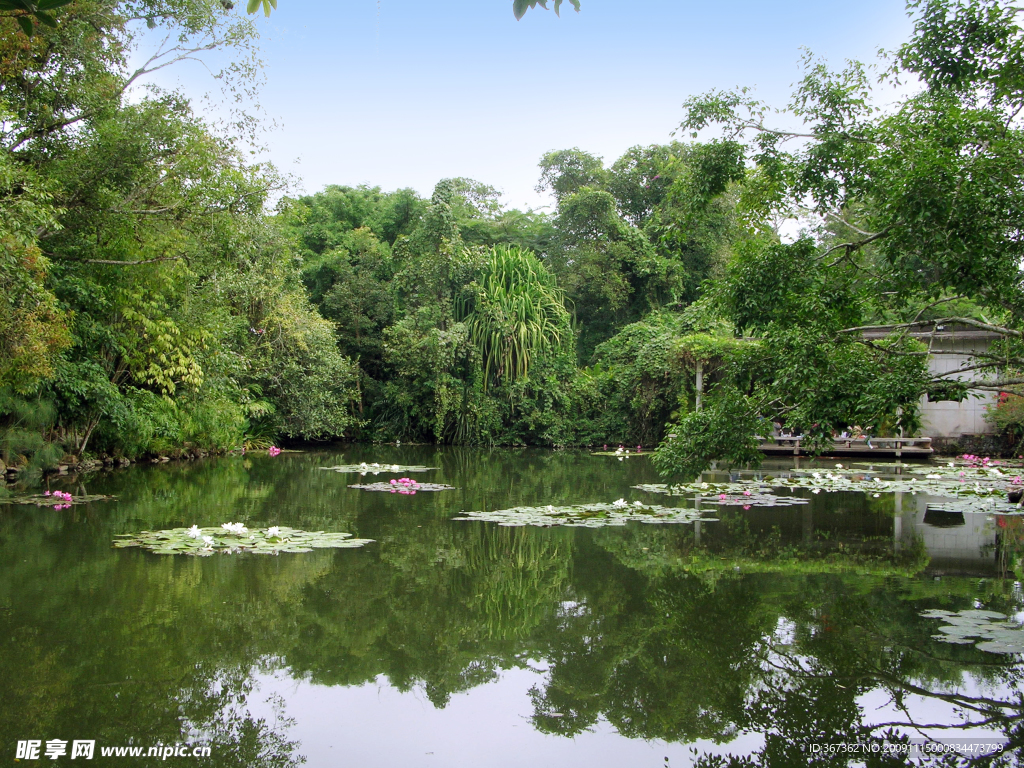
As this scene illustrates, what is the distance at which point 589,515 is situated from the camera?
7234 mm

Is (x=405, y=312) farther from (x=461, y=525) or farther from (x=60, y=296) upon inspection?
(x=461, y=525)

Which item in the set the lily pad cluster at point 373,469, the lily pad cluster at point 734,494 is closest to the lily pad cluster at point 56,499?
the lily pad cluster at point 373,469

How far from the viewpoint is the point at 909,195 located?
151 inches

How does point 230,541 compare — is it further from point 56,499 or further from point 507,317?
point 507,317

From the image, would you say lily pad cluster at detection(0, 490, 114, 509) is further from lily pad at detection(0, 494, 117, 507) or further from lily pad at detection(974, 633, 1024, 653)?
lily pad at detection(974, 633, 1024, 653)

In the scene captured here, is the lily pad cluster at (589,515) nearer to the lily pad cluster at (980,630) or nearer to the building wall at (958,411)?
the lily pad cluster at (980,630)

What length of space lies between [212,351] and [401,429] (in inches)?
290

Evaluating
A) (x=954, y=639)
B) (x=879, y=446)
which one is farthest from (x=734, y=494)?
(x=879, y=446)

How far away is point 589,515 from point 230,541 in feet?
10.9

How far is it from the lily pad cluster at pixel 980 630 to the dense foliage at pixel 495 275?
42.5 inches

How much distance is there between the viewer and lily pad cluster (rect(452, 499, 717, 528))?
6.94m

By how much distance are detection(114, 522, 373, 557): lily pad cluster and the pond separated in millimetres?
123

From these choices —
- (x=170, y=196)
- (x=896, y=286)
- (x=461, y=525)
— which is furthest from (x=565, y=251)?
(x=896, y=286)

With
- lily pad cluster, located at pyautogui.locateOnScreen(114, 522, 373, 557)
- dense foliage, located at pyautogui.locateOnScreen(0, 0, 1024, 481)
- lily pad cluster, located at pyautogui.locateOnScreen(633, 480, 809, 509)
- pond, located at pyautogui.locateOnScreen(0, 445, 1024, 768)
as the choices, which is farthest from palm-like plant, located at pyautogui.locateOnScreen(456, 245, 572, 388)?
lily pad cluster, located at pyautogui.locateOnScreen(114, 522, 373, 557)
